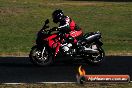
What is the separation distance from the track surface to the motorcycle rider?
3.12 feet

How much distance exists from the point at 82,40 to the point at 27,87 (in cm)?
519

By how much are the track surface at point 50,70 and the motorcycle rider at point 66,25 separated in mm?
950

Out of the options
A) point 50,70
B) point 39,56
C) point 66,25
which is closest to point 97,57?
point 66,25

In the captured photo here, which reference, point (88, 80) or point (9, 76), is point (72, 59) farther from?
point (88, 80)

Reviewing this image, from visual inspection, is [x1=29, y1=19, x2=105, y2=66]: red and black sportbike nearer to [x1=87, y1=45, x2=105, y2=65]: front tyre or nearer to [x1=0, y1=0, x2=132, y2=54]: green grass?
[x1=87, y1=45, x2=105, y2=65]: front tyre

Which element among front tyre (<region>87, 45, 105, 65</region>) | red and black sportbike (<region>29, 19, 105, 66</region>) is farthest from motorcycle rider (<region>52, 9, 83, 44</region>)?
front tyre (<region>87, 45, 105, 65</region>)

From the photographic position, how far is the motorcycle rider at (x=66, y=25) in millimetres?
17219

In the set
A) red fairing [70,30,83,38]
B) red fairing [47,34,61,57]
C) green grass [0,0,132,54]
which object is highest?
red fairing [70,30,83,38]

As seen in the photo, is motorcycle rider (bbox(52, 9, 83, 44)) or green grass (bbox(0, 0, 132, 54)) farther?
green grass (bbox(0, 0, 132, 54))

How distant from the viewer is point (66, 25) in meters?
17.4

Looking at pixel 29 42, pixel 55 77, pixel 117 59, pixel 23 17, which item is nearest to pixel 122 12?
pixel 23 17

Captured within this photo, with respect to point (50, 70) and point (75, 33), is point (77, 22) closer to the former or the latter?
point (75, 33)

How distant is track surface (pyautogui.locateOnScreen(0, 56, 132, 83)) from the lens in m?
14.5

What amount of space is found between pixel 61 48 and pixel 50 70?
1420mm
